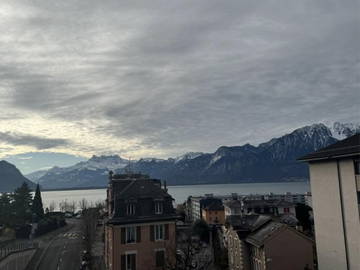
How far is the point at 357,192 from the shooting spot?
22.1 meters

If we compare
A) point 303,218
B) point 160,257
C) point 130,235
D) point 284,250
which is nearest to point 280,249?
point 284,250

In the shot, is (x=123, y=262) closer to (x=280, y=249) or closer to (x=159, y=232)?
(x=159, y=232)

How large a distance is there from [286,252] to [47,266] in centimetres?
3141

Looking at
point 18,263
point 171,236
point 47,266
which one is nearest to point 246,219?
point 171,236

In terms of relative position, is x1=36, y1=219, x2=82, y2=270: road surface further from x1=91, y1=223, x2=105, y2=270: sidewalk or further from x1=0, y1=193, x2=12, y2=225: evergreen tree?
x1=0, y1=193, x2=12, y2=225: evergreen tree

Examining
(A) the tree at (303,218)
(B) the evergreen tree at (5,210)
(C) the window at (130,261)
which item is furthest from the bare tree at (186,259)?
(B) the evergreen tree at (5,210)

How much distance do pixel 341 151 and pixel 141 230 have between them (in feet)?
55.1

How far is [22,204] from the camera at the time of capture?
79.4 meters

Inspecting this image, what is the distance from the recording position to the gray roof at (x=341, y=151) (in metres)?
22.0

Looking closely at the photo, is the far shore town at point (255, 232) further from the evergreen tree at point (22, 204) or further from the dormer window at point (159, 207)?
the evergreen tree at point (22, 204)

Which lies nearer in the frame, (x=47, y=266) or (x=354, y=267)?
(x=354, y=267)

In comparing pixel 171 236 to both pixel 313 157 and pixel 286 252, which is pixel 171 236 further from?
pixel 313 157

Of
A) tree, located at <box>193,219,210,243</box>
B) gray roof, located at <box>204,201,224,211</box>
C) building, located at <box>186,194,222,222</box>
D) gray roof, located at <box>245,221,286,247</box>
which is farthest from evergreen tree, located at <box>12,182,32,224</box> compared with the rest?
gray roof, located at <box>245,221,286,247</box>

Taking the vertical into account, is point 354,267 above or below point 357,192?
below
